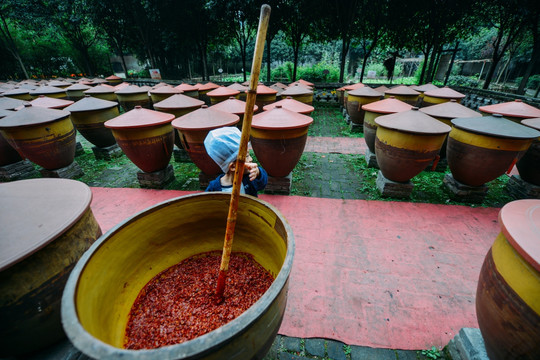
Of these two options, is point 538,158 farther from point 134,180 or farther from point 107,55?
point 107,55

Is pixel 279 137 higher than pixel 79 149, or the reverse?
pixel 279 137

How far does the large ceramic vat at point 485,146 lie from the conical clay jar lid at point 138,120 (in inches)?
184

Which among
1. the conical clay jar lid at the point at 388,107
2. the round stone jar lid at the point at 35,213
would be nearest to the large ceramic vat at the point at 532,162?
the conical clay jar lid at the point at 388,107

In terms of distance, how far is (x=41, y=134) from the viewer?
3.95 m

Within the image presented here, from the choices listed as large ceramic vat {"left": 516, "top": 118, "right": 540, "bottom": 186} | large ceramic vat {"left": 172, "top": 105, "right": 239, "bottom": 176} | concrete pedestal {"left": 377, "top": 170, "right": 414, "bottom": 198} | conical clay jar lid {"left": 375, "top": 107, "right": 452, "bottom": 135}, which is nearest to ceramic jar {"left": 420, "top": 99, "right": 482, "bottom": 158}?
large ceramic vat {"left": 516, "top": 118, "right": 540, "bottom": 186}

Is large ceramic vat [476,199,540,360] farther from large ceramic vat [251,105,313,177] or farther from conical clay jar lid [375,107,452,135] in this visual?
large ceramic vat [251,105,313,177]

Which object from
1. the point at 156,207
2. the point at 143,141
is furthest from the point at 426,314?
the point at 143,141

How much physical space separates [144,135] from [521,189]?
253 inches

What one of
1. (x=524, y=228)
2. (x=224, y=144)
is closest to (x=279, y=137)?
(x=224, y=144)

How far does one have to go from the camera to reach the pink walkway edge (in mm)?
2006

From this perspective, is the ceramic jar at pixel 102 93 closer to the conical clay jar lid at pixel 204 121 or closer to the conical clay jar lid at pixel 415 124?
the conical clay jar lid at pixel 204 121

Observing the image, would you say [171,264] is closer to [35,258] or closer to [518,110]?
[35,258]

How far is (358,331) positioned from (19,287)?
2.30m

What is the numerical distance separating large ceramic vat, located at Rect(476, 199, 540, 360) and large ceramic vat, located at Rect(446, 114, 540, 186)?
2.34 metres
